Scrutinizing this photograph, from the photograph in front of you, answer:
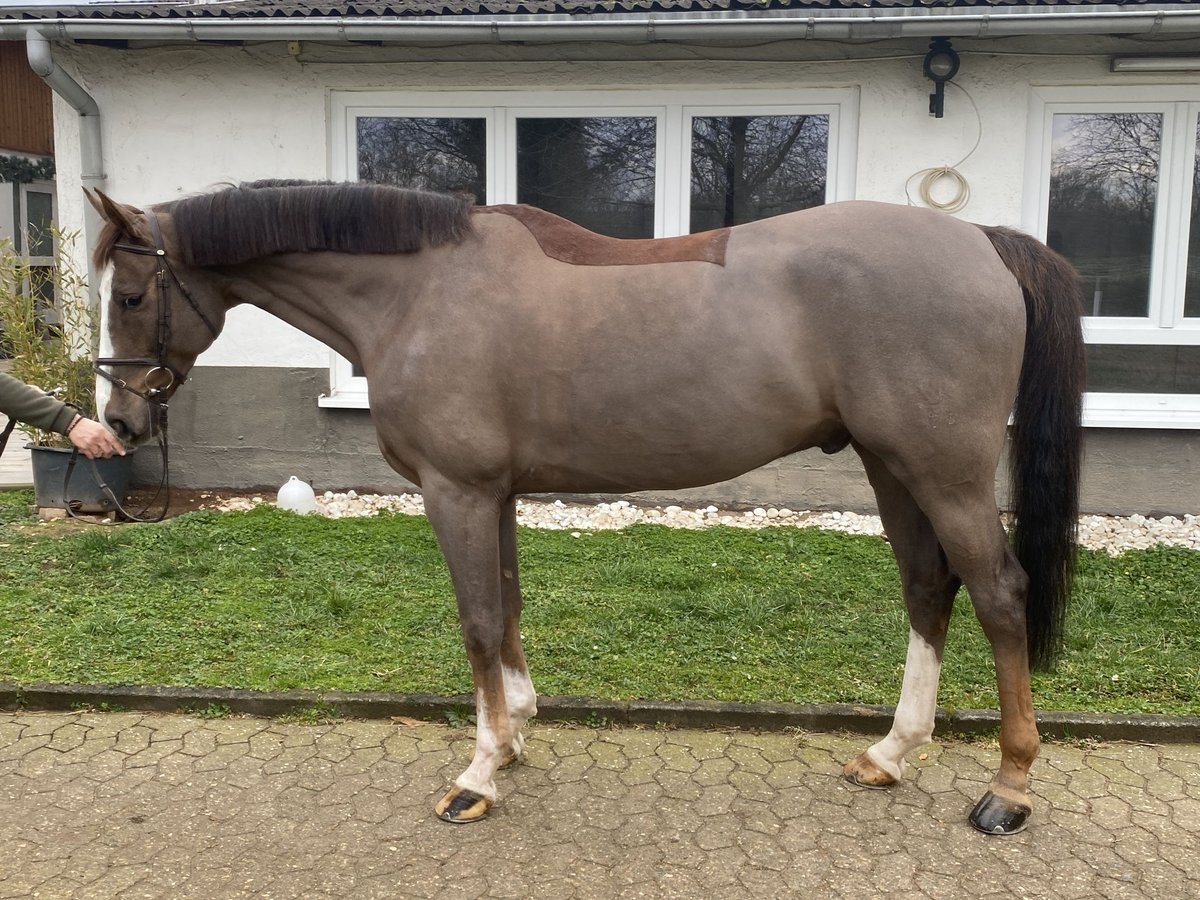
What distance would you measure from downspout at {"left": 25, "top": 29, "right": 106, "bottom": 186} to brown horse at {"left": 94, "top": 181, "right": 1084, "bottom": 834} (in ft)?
14.6

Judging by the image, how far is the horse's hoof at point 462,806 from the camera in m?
3.01

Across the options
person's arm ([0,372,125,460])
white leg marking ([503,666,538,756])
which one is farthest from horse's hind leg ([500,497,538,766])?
person's arm ([0,372,125,460])

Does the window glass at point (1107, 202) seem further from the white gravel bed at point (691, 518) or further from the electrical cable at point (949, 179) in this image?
the white gravel bed at point (691, 518)

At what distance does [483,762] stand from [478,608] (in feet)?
1.69

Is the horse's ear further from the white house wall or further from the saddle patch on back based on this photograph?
the white house wall

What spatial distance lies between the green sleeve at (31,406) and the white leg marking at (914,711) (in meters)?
3.03

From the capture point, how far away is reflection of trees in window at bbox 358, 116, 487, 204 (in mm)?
7148

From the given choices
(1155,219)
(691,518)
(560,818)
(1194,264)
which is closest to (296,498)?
(691,518)

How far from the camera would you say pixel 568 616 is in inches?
186

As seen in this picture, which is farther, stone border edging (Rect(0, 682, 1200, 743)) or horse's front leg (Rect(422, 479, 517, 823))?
stone border edging (Rect(0, 682, 1200, 743))

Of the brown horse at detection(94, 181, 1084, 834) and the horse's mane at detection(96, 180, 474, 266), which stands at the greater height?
the horse's mane at detection(96, 180, 474, 266)

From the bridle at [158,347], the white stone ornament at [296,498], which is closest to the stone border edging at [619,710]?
the bridle at [158,347]

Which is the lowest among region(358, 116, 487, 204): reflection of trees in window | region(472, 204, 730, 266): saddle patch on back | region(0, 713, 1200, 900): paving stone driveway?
region(0, 713, 1200, 900): paving stone driveway

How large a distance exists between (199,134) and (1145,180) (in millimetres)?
6828
